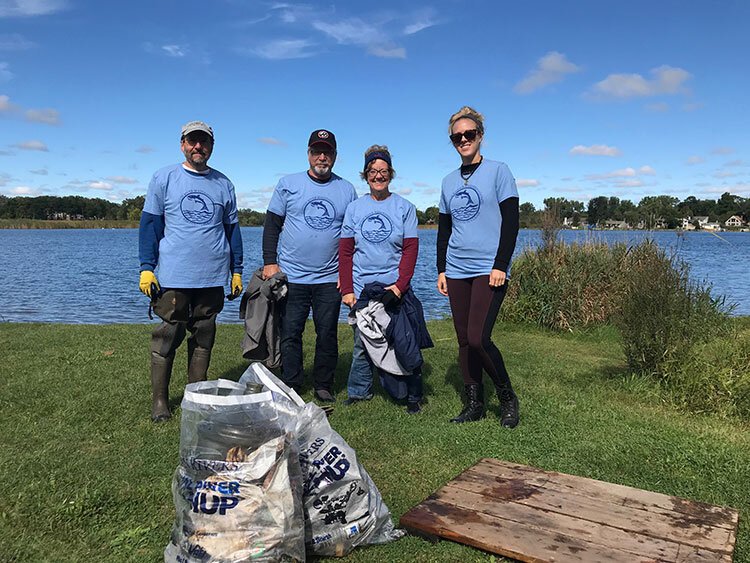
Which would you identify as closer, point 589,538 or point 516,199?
point 589,538

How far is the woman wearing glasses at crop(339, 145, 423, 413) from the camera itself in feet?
15.6

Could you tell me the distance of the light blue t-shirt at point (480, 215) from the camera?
4297 mm

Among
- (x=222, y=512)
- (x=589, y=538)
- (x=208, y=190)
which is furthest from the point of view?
(x=208, y=190)

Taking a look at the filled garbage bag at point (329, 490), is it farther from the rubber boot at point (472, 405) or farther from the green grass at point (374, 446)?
the rubber boot at point (472, 405)

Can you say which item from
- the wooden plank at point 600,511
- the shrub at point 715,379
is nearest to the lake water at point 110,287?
the shrub at point 715,379

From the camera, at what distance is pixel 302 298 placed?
5102mm

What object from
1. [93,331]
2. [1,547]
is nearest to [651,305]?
[1,547]

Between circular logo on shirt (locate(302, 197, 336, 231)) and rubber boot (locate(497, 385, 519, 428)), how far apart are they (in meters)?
1.96

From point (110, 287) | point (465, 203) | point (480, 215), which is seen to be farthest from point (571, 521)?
point (110, 287)

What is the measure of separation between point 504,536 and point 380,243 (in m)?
2.58

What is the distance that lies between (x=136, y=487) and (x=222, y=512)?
1.34m

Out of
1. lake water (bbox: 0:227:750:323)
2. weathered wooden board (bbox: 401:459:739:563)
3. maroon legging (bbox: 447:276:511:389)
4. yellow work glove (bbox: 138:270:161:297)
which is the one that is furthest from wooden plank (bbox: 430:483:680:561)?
lake water (bbox: 0:227:750:323)

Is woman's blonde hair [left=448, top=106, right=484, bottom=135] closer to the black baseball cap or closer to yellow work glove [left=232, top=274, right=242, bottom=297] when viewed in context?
the black baseball cap

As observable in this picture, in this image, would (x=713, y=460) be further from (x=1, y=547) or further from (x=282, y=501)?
(x=1, y=547)
